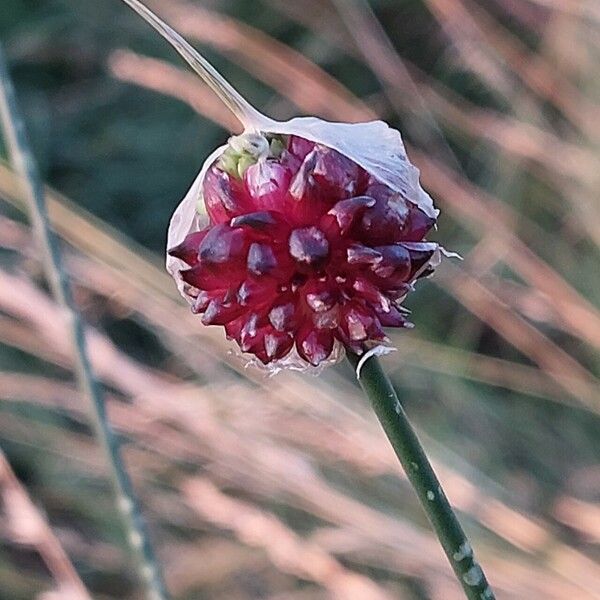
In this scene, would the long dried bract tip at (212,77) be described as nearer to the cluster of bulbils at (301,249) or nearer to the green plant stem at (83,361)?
the cluster of bulbils at (301,249)

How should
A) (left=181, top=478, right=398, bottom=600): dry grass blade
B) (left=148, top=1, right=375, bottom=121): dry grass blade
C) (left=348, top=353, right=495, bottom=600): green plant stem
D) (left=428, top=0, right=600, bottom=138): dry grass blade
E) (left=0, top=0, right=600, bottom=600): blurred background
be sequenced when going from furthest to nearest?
(left=428, top=0, right=600, bottom=138): dry grass blade → (left=148, top=1, right=375, bottom=121): dry grass blade → (left=0, top=0, right=600, bottom=600): blurred background → (left=181, top=478, right=398, bottom=600): dry grass blade → (left=348, top=353, right=495, bottom=600): green plant stem

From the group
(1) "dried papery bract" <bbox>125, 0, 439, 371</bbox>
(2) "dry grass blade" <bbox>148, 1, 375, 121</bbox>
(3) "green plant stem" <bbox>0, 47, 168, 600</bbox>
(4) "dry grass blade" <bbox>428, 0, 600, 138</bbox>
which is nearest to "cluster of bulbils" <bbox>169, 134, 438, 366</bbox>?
(1) "dried papery bract" <bbox>125, 0, 439, 371</bbox>

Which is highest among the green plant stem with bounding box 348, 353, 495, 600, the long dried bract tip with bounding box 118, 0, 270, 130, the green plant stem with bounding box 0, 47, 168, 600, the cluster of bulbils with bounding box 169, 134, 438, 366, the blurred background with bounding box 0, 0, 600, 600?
the blurred background with bounding box 0, 0, 600, 600

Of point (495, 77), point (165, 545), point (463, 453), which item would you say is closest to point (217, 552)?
point (165, 545)

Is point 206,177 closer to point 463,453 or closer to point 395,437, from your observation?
point 395,437

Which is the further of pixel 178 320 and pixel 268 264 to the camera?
pixel 178 320

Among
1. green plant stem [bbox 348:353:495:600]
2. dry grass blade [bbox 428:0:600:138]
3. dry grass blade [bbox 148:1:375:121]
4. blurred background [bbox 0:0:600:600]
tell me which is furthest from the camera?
dry grass blade [bbox 428:0:600:138]

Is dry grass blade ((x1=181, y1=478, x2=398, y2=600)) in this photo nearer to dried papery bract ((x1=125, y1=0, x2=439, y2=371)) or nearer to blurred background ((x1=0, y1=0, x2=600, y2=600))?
blurred background ((x1=0, y1=0, x2=600, y2=600))

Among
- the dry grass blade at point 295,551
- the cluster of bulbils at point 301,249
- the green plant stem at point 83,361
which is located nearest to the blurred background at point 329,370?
the dry grass blade at point 295,551
